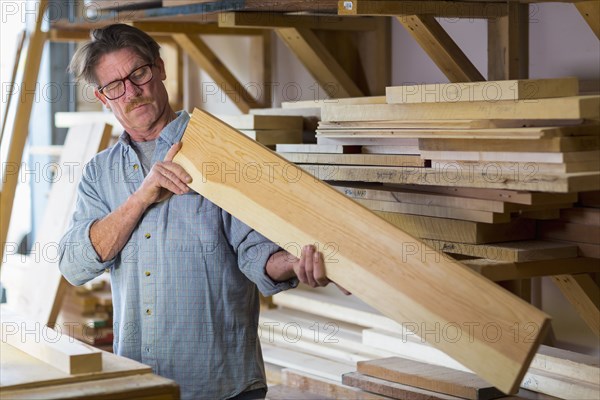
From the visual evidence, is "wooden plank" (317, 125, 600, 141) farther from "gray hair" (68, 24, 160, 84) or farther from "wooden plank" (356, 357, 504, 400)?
"wooden plank" (356, 357, 504, 400)

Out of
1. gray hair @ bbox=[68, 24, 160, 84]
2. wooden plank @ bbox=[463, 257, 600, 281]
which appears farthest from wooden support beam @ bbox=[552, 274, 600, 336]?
gray hair @ bbox=[68, 24, 160, 84]

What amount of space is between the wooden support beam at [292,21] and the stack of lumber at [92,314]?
2.26 m

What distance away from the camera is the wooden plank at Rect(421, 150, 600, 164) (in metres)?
2.46

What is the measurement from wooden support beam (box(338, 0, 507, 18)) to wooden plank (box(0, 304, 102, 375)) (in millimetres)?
1276

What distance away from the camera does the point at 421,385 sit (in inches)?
135

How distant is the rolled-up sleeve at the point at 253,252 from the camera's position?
2913 mm

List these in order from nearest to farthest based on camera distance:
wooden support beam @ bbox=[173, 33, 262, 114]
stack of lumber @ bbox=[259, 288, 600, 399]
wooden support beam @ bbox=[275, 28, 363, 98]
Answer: stack of lumber @ bbox=[259, 288, 600, 399] < wooden support beam @ bbox=[275, 28, 363, 98] < wooden support beam @ bbox=[173, 33, 262, 114]

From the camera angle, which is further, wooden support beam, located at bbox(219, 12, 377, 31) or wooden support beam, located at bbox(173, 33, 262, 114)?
wooden support beam, located at bbox(173, 33, 262, 114)

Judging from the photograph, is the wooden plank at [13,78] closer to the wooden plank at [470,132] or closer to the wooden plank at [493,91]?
the wooden plank at [470,132]

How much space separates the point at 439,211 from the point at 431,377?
0.82 m

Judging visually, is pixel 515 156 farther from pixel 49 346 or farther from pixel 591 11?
pixel 49 346

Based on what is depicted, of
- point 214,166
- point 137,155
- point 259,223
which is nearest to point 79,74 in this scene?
point 137,155

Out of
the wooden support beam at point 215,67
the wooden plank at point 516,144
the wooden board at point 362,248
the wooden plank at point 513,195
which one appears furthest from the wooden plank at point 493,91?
the wooden support beam at point 215,67

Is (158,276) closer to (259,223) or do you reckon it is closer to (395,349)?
(259,223)
